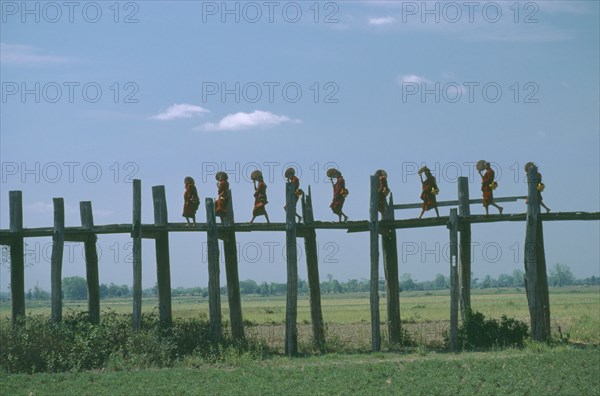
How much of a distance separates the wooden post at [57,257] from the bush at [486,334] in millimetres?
9799

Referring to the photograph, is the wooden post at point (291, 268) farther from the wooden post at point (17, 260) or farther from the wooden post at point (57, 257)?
the wooden post at point (17, 260)

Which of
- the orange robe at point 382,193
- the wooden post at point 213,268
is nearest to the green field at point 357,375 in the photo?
the wooden post at point 213,268

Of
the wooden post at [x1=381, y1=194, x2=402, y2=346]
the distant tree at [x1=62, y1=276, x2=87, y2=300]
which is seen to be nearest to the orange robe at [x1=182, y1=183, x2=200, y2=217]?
the wooden post at [x1=381, y1=194, x2=402, y2=346]

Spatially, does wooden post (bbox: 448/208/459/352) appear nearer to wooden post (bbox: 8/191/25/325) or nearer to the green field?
the green field

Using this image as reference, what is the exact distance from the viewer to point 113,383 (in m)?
17.6

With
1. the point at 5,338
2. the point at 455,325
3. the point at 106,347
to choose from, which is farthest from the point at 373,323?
the point at 5,338

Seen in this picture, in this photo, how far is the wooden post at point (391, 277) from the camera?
22580 mm

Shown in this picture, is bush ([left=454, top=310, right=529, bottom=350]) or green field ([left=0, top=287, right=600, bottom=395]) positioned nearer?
green field ([left=0, top=287, right=600, bottom=395])

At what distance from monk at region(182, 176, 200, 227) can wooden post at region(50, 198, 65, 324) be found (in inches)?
119

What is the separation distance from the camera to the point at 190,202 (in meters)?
22.4

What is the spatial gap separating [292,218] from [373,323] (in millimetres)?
3150

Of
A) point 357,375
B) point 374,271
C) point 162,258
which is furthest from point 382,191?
point 357,375

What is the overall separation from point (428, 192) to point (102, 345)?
8.59 m

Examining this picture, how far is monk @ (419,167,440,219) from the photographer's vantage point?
22.3 meters
